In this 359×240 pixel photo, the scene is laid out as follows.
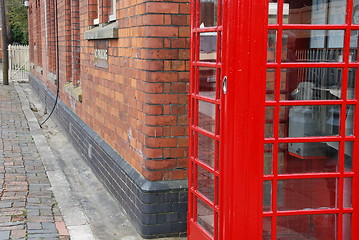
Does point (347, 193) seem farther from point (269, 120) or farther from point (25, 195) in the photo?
point (25, 195)

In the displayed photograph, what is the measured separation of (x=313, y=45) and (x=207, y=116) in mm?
912

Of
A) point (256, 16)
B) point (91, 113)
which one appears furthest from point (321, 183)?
point (91, 113)

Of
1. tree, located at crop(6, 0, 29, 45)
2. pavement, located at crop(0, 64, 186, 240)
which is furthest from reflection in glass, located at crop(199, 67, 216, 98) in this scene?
tree, located at crop(6, 0, 29, 45)

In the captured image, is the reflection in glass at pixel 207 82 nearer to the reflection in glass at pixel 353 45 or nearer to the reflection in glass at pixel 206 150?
the reflection in glass at pixel 206 150

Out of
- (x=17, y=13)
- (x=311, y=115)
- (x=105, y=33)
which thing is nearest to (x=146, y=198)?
(x=311, y=115)

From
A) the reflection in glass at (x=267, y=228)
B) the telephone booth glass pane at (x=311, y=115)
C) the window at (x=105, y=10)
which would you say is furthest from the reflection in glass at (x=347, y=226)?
the window at (x=105, y=10)

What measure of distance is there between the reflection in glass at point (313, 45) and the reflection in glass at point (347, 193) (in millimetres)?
819

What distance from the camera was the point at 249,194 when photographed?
3.19 metres

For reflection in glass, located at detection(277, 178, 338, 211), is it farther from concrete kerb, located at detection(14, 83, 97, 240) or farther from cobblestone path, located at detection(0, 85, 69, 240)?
cobblestone path, located at detection(0, 85, 69, 240)

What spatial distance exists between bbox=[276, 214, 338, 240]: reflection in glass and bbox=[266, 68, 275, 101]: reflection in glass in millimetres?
825

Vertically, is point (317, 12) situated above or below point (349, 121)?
above

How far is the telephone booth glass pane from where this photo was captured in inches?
125

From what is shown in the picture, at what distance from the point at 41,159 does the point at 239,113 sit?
5602mm

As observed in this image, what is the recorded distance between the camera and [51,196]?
603cm
